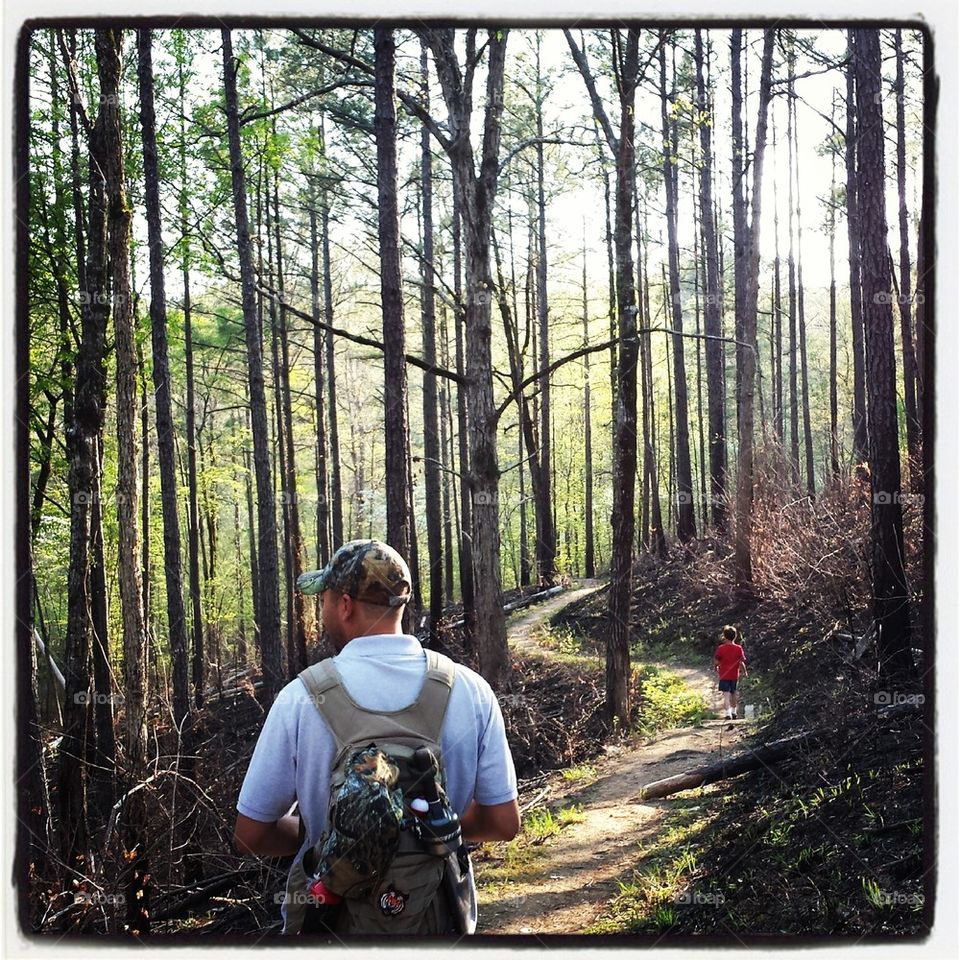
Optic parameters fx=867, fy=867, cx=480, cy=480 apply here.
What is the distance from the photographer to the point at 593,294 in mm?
27609

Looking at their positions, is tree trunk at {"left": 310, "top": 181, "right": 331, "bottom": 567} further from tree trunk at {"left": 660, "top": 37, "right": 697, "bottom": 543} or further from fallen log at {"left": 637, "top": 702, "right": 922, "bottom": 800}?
fallen log at {"left": 637, "top": 702, "right": 922, "bottom": 800}

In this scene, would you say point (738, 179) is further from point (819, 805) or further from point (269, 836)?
point (269, 836)

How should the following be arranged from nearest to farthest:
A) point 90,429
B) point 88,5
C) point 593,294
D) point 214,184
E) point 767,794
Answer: point 88,5, point 767,794, point 90,429, point 214,184, point 593,294

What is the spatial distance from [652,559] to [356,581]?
17.9m

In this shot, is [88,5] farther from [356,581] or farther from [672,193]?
[672,193]

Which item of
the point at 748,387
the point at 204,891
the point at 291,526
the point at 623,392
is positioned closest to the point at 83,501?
the point at 204,891

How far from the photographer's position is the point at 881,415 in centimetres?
725

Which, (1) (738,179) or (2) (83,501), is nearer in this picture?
(2) (83,501)

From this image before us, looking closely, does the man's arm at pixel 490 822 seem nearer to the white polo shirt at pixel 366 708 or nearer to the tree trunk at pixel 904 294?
the white polo shirt at pixel 366 708

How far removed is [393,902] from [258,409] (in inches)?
424

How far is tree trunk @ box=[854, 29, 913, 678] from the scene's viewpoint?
6977 mm

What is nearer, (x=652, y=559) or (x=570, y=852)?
(x=570, y=852)

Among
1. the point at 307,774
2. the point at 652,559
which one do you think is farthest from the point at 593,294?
the point at 307,774

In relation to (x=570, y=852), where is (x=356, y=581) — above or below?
above
